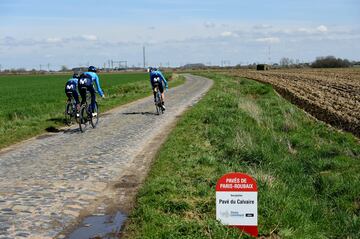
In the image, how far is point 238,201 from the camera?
544cm

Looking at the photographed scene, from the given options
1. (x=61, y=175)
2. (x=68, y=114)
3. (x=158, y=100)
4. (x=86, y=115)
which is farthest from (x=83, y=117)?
(x=61, y=175)

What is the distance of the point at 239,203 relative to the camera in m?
5.45

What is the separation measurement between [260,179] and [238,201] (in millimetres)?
2958

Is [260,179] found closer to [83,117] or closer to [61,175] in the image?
[61,175]

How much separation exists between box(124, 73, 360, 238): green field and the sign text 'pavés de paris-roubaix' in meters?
0.19

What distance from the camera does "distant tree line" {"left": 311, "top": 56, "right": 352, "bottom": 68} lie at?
14000 cm

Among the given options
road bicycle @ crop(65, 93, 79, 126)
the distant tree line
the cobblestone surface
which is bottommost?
the distant tree line

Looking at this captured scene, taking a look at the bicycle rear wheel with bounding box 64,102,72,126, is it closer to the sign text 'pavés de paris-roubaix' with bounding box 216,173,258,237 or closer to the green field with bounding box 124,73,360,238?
the green field with bounding box 124,73,360,238

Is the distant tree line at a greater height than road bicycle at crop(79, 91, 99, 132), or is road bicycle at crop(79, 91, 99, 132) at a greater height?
road bicycle at crop(79, 91, 99, 132)

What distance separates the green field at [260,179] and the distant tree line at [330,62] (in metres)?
130

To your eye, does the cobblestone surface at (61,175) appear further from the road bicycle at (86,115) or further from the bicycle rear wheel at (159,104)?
the bicycle rear wheel at (159,104)

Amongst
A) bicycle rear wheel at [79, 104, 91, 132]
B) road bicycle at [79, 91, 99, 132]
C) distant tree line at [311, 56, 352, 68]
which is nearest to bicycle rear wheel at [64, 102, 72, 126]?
road bicycle at [79, 91, 99, 132]

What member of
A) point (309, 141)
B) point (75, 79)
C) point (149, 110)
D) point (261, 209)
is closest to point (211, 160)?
point (261, 209)

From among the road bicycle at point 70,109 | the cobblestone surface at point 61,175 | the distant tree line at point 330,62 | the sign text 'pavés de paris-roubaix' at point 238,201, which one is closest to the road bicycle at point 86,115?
the cobblestone surface at point 61,175
